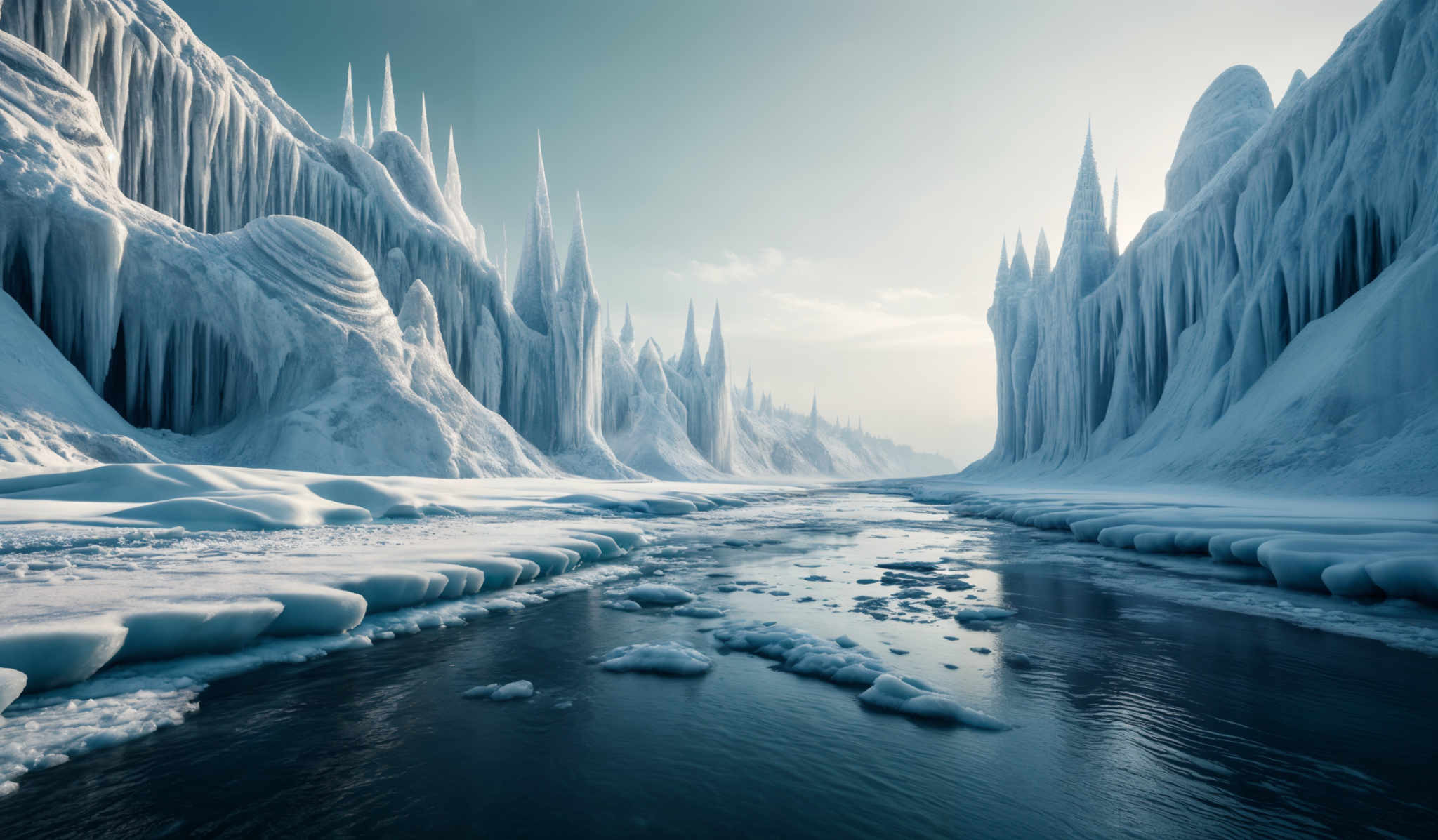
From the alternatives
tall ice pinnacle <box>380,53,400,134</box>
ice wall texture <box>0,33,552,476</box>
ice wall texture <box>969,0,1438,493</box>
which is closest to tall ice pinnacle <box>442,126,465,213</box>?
tall ice pinnacle <box>380,53,400,134</box>

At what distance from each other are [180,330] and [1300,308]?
3960cm

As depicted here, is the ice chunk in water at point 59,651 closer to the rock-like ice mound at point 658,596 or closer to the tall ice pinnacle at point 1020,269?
the rock-like ice mound at point 658,596

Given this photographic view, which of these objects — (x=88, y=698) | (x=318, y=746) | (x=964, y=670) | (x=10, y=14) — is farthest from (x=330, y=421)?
(x=964, y=670)

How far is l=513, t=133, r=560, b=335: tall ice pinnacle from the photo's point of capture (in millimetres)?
45781

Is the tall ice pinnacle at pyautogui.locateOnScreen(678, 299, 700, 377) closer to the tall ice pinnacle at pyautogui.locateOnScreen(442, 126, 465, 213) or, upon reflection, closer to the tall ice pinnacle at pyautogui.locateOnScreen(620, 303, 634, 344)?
the tall ice pinnacle at pyautogui.locateOnScreen(620, 303, 634, 344)

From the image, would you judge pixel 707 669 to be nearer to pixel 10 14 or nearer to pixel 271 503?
pixel 271 503

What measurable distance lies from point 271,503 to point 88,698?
7363 millimetres

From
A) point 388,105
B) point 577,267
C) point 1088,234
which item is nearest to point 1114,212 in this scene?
point 1088,234

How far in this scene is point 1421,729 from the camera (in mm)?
4648

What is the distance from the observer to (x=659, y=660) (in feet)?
19.7

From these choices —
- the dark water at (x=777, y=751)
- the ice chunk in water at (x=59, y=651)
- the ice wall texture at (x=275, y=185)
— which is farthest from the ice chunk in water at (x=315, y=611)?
the ice wall texture at (x=275, y=185)

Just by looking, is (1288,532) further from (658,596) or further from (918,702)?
(658,596)

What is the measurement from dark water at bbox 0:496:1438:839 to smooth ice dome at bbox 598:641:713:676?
0.16 meters

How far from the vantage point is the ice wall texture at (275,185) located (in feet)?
67.9
